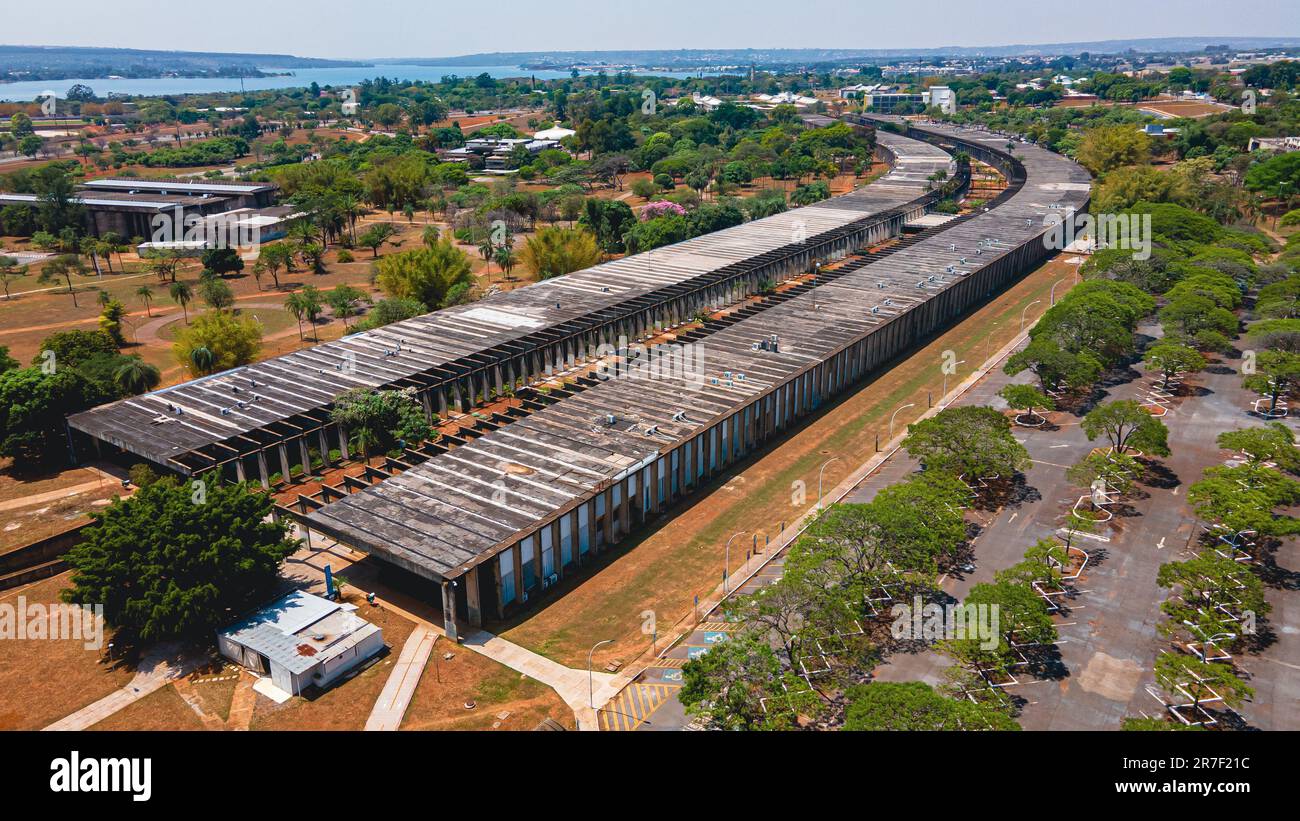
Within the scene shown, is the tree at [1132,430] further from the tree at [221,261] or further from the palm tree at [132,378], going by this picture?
the tree at [221,261]

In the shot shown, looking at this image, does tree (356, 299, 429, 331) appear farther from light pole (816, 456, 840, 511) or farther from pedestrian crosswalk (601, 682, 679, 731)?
pedestrian crosswalk (601, 682, 679, 731)

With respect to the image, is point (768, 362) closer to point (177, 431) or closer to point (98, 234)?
point (177, 431)

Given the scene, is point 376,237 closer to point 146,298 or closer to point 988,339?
point 146,298

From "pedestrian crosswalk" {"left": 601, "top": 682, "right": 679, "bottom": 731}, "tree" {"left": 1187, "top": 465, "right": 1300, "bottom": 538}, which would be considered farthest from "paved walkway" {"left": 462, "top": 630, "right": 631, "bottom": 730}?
"tree" {"left": 1187, "top": 465, "right": 1300, "bottom": 538}

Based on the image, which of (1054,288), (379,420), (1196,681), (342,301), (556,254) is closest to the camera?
(1196,681)

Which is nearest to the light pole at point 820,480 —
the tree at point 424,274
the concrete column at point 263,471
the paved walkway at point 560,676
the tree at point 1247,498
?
the paved walkway at point 560,676

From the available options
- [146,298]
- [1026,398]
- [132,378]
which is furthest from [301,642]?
[146,298]
